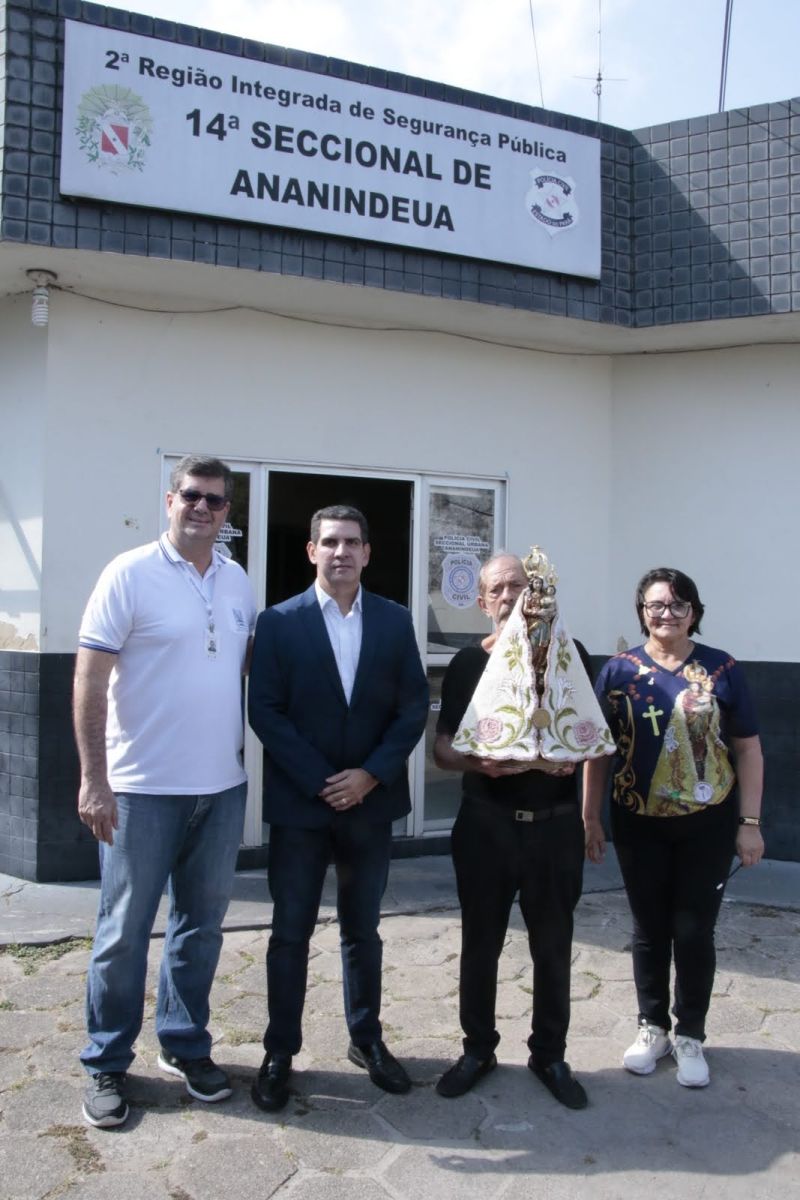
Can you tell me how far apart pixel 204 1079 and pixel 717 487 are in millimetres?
4653

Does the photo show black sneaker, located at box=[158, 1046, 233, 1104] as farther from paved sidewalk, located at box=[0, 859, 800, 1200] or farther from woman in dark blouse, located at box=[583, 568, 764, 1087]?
woman in dark blouse, located at box=[583, 568, 764, 1087]

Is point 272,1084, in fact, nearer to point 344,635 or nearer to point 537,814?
point 537,814

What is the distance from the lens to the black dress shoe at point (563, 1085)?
3225mm

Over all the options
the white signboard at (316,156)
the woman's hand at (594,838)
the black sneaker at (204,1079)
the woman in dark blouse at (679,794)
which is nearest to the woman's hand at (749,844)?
the woman in dark blouse at (679,794)

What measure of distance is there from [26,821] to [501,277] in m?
3.93

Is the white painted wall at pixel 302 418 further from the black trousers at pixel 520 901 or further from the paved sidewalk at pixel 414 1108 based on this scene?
the black trousers at pixel 520 901

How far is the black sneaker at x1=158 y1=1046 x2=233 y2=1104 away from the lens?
10.5 feet

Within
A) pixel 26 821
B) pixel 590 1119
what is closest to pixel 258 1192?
pixel 590 1119

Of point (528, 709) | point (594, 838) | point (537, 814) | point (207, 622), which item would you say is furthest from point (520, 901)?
point (207, 622)

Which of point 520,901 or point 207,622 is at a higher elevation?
point 207,622

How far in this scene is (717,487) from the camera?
632 centimetres

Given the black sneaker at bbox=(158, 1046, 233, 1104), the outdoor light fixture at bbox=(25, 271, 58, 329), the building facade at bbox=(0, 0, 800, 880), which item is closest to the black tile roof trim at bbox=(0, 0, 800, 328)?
the building facade at bbox=(0, 0, 800, 880)

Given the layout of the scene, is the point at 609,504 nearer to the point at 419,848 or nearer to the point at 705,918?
the point at 419,848

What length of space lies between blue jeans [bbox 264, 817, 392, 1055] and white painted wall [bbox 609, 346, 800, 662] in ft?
11.8
